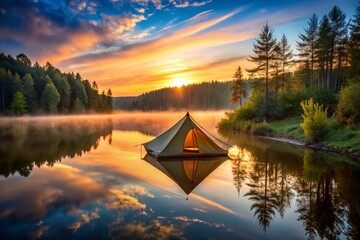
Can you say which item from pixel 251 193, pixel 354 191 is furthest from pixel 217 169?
pixel 354 191

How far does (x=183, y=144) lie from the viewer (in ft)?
54.0

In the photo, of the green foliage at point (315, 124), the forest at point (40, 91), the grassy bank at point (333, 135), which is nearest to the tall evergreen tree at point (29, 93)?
the forest at point (40, 91)

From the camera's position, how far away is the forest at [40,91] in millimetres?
74562

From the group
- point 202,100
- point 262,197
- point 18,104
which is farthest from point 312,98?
point 202,100

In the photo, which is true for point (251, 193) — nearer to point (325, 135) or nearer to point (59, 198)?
point (59, 198)

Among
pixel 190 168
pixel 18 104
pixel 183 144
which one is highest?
pixel 18 104

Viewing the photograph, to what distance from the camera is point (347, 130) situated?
21.4m

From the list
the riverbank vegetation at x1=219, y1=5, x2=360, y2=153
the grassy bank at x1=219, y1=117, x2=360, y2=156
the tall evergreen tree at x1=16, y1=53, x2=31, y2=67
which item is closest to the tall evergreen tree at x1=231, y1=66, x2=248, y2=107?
the riverbank vegetation at x1=219, y1=5, x2=360, y2=153

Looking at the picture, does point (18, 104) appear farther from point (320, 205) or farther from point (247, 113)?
point (320, 205)

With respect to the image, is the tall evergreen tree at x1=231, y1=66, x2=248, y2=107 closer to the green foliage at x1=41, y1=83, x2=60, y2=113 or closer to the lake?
the lake

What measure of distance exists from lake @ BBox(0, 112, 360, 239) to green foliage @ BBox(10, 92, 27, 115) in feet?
206

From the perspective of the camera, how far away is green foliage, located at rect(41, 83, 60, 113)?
79.7 meters

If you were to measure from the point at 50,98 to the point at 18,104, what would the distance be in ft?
34.1

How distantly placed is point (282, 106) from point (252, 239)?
122 ft
